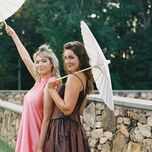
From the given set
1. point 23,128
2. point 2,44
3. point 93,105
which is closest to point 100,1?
point 2,44

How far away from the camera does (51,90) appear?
3.38 m

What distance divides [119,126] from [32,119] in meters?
1.93

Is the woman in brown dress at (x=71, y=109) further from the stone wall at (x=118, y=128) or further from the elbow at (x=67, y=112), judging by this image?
the stone wall at (x=118, y=128)

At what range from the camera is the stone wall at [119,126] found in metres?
4.97

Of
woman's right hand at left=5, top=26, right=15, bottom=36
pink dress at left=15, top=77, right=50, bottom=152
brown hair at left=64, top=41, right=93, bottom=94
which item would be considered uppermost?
woman's right hand at left=5, top=26, right=15, bottom=36

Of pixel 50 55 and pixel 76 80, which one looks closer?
pixel 76 80

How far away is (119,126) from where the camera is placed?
5.48 m

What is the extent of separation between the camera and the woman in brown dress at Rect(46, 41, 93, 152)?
3.38 metres

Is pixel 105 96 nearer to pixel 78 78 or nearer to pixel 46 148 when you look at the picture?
pixel 78 78

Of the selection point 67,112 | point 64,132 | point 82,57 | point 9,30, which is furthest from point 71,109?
point 9,30

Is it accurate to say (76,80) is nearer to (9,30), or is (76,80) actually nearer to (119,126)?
(9,30)

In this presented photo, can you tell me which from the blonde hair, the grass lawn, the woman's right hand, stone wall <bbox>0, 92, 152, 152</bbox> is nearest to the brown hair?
the blonde hair

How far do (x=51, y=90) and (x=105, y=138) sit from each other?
2.54m

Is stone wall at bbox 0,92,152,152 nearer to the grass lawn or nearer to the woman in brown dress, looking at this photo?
the woman in brown dress
